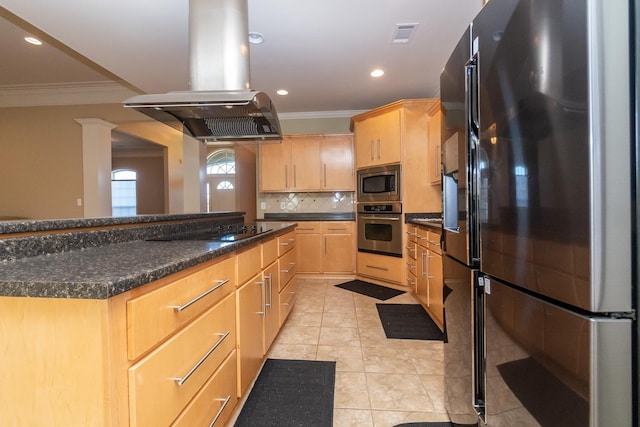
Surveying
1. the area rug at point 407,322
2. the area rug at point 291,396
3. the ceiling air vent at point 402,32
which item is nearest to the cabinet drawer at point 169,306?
the area rug at point 291,396

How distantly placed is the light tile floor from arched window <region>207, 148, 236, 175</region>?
5.68 metres

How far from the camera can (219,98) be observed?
161 cm

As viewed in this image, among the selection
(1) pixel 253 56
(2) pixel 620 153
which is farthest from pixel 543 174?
(1) pixel 253 56

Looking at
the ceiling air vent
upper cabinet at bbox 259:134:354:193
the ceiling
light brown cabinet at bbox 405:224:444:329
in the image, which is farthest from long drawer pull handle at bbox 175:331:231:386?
upper cabinet at bbox 259:134:354:193

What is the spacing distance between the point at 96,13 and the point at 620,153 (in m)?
3.24

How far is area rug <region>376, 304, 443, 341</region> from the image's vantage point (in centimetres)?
230

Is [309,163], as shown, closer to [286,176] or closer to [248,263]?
[286,176]

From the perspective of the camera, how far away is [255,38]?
100 inches

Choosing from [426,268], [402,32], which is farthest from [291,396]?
[402,32]

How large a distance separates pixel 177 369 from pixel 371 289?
296cm

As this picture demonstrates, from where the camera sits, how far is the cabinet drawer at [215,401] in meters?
0.93

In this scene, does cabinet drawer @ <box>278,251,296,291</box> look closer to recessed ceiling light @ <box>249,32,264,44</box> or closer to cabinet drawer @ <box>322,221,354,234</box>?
cabinet drawer @ <box>322,221,354,234</box>

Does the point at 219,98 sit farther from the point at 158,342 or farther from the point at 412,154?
the point at 412,154

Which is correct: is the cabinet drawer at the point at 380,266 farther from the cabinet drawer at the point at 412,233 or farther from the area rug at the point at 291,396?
the area rug at the point at 291,396
